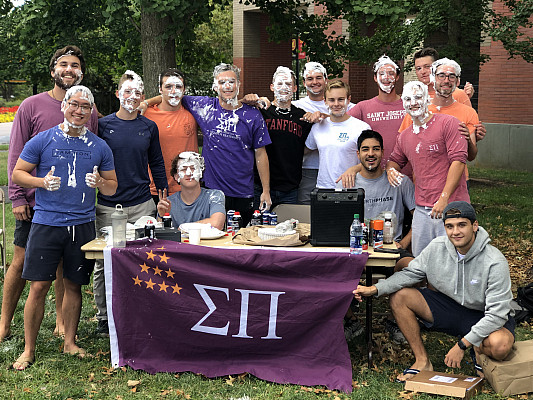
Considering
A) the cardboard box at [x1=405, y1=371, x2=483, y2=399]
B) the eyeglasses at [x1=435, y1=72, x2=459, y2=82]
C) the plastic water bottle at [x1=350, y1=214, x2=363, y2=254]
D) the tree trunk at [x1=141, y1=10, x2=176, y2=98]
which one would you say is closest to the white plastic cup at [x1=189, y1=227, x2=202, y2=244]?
the plastic water bottle at [x1=350, y1=214, x2=363, y2=254]

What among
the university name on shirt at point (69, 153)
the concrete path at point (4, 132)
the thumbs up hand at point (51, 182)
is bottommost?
the thumbs up hand at point (51, 182)

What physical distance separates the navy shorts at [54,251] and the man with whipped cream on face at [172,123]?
4.02 ft

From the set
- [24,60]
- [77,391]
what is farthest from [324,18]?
[77,391]

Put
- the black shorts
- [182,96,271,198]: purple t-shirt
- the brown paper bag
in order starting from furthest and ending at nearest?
[182,96,271,198]: purple t-shirt, the black shorts, the brown paper bag

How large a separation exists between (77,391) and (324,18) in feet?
28.3

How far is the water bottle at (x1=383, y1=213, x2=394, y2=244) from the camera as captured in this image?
5.43 metres

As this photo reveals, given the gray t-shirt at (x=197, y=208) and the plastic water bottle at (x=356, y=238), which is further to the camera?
the gray t-shirt at (x=197, y=208)

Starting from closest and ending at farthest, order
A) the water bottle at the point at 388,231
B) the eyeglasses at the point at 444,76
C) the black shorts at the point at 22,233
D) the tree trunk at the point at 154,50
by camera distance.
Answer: the water bottle at the point at 388,231
the black shorts at the point at 22,233
the eyeglasses at the point at 444,76
the tree trunk at the point at 154,50

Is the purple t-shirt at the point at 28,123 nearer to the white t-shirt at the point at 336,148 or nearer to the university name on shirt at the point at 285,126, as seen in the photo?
the university name on shirt at the point at 285,126

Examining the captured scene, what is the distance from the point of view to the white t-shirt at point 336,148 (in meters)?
6.16

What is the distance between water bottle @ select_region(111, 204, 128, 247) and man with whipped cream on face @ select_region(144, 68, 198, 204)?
116cm

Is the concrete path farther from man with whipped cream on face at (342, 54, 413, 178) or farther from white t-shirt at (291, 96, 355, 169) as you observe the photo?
man with whipped cream on face at (342, 54, 413, 178)

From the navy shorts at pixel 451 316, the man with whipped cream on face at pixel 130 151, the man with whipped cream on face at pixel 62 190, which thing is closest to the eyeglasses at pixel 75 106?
the man with whipped cream on face at pixel 62 190

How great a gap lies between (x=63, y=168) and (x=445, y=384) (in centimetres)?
326
